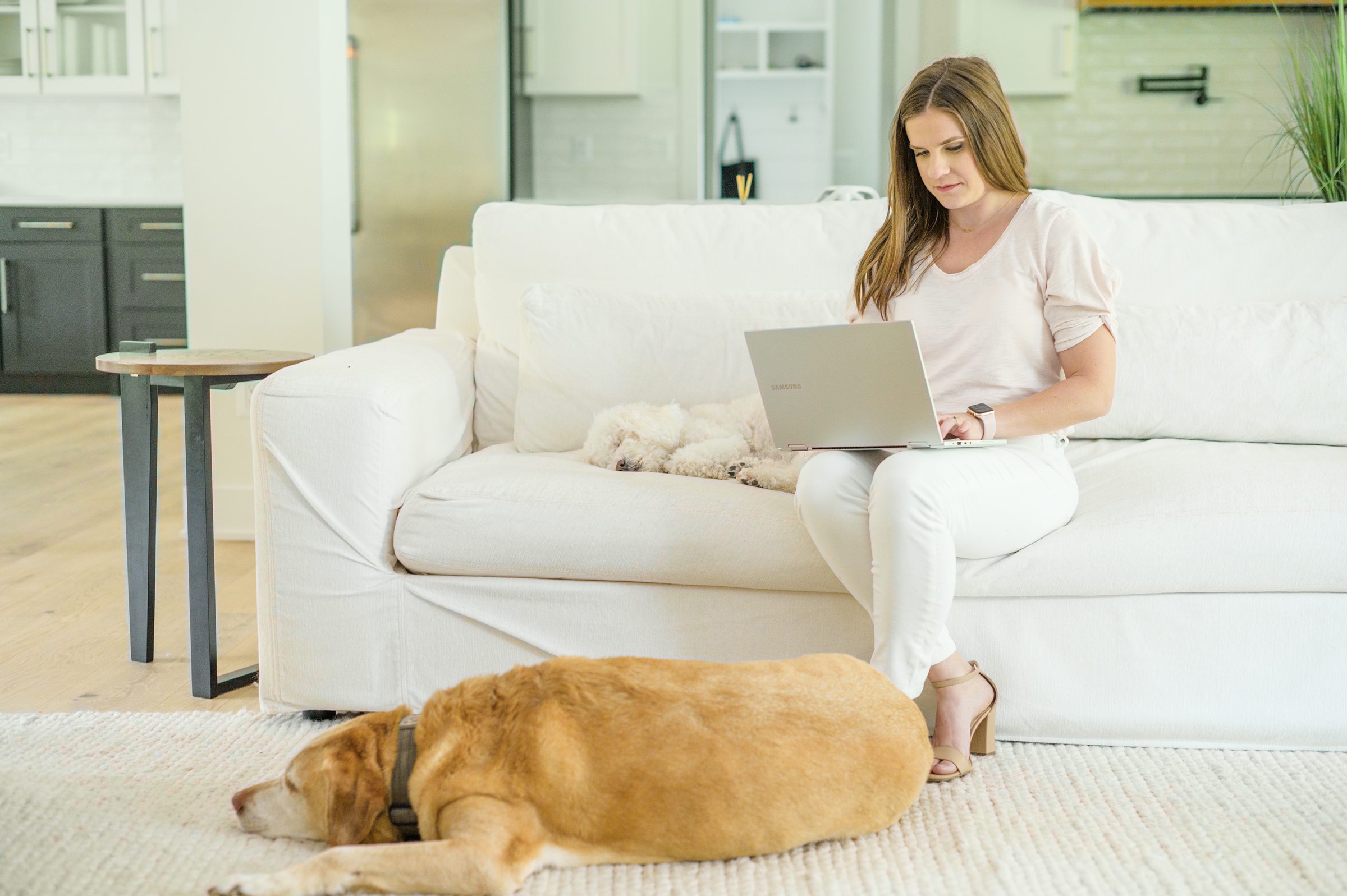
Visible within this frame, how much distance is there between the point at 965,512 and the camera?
1.55 meters

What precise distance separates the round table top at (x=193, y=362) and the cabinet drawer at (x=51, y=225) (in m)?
3.99

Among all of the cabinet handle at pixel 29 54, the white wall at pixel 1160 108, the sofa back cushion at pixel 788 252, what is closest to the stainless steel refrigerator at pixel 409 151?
the sofa back cushion at pixel 788 252

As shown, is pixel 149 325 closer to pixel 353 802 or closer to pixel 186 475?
pixel 186 475

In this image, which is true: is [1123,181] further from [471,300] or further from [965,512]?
[965,512]

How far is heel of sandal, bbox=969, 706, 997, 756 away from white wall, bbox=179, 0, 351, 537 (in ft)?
6.81

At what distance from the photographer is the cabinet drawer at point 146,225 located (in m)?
5.49

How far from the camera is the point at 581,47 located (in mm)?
5355

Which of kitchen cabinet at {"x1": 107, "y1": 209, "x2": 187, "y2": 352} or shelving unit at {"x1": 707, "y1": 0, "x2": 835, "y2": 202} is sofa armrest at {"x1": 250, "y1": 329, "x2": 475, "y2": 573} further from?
shelving unit at {"x1": 707, "y1": 0, "x2": 835, "y2": 202}

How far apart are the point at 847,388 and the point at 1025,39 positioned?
428cm

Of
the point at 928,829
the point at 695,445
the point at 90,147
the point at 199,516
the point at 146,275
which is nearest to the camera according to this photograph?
the point at 928,829

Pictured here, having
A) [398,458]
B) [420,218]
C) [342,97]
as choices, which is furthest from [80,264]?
[398,458]

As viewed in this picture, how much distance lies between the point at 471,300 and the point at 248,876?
1.57 meters

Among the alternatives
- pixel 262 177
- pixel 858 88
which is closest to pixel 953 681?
pixel 262 177

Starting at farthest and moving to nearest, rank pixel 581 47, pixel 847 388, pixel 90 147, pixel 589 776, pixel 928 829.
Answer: pixel 90 147
pixel 581 47
pixel 847 388
pixel 928 829
pixel 589 776
